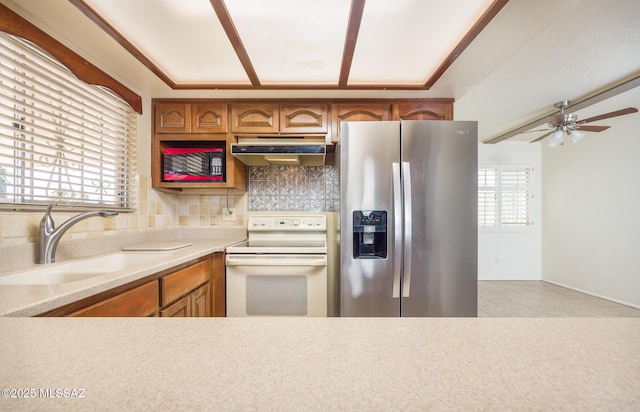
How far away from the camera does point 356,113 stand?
2.20m

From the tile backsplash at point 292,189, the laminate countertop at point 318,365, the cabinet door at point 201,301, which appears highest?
the tile backsplash at point 292,189

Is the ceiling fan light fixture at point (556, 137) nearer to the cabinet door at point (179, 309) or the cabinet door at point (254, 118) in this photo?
the cabinet door at point (254, 118)

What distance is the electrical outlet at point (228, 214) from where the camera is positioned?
2.51 meters

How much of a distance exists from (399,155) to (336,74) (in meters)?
0.74

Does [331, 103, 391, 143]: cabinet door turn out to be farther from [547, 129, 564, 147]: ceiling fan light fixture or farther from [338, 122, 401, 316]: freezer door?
[547, 129, 564, 147]: ceiling fan light fixture

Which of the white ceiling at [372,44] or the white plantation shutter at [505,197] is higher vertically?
the white ceiling at [372,44]

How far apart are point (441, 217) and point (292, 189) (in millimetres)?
1365

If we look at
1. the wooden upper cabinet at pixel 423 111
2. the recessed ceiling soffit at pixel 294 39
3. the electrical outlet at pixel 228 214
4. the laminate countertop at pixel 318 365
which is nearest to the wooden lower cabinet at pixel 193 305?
the electrical outlet at pixel 228 214

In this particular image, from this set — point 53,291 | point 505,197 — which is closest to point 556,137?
point 505,197

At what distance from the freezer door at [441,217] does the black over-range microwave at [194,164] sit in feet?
4.84

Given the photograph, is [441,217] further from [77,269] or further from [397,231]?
[77,269]

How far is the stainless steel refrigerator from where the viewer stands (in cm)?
172

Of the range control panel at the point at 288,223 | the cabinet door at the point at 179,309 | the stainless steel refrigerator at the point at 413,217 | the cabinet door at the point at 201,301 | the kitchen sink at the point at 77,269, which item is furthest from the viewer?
the range control panel at the point at 288,223

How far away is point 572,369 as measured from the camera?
346 mm
